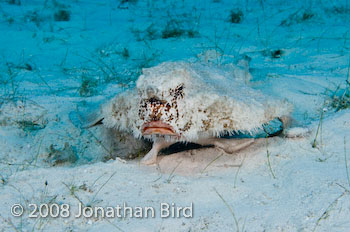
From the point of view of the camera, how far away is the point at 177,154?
2979 millimetres

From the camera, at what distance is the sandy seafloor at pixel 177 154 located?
7.22 ft

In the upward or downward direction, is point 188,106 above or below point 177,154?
above

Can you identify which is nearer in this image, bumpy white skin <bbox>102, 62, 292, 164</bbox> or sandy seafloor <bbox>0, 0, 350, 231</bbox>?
sandy seafloor <bbox>0, 0, 350, 231</bbox>

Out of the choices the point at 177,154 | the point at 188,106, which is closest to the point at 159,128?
the point at 188,106

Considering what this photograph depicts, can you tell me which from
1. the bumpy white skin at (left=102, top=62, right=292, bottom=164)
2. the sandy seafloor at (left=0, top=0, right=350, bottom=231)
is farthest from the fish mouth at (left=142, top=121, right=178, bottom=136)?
the sandy seafloor at (left=0, top=0, right=350, bottom=231)

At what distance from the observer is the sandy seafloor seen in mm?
2201

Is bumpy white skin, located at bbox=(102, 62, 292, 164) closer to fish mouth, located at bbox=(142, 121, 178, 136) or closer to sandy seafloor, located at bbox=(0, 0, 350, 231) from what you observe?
fish mouth, located at bbox=(142, 121, 178, 136)

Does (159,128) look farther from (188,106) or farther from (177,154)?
(177,154)

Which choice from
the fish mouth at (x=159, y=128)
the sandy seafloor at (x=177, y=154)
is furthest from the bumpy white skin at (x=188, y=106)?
the sandy seafloor at (x=177, y=154)

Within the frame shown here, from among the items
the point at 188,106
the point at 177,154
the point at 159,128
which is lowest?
the point at 177,154

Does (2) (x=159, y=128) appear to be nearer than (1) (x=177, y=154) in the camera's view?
Yes

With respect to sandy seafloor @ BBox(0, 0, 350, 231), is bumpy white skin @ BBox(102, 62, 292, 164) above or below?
above

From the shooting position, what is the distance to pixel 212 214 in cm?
220

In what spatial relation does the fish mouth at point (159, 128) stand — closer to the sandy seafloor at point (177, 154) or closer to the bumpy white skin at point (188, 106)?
the bumpy white skin at point (188, 106)
